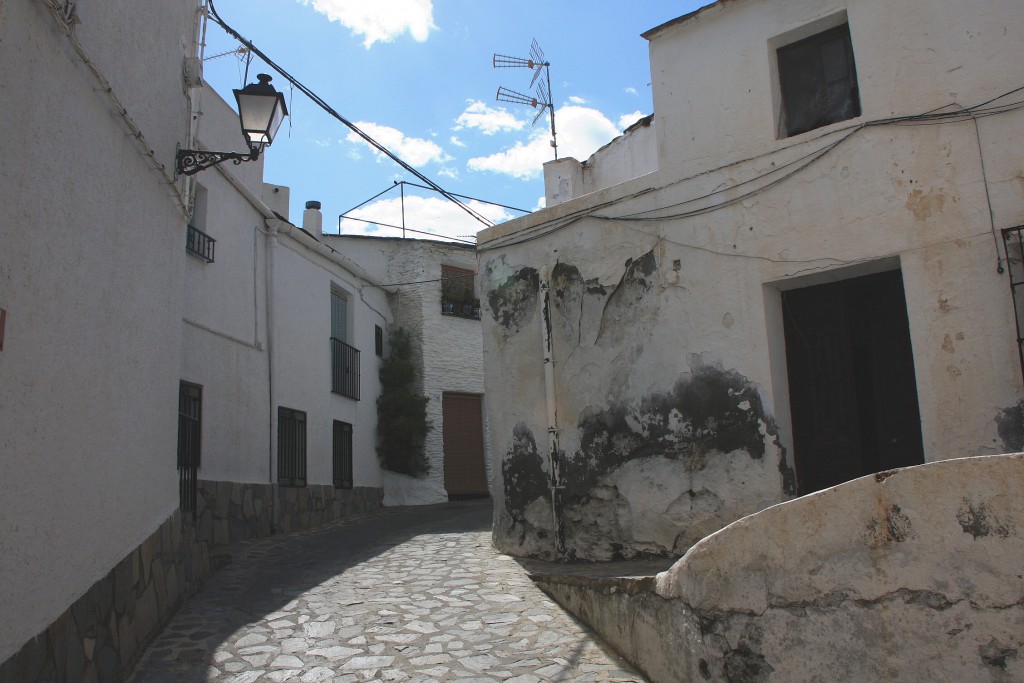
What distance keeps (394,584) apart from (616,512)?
2131 mm

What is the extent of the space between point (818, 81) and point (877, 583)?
490 cm

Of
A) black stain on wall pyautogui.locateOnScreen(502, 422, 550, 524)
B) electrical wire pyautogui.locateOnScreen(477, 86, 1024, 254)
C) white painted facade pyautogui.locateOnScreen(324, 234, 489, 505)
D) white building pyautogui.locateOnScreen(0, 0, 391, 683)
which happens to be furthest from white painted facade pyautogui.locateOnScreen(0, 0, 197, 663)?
white painted facade pyautogui.locateOnScreen(324, 234, 489, 505)

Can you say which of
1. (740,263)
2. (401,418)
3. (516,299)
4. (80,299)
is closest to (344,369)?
(401,418)

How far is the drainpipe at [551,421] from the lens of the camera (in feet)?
26.0

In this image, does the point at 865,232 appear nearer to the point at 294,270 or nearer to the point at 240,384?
the point at 240,384

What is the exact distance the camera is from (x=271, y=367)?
12.0 m

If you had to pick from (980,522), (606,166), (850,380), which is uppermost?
(606,166)

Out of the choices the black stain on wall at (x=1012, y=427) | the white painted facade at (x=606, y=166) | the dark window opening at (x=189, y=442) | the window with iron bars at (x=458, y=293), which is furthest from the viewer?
the window with iron bars at (x=458, y=293)

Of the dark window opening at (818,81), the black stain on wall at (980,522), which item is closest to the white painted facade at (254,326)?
the dark window opening at (818,81)

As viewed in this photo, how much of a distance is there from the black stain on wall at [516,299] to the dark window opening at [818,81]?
2.87 metres

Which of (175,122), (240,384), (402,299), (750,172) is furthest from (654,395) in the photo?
(402,299)

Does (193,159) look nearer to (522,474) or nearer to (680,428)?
(522,474)

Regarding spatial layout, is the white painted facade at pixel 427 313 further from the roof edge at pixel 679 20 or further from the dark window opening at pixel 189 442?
the roof edge at pixel 679 20

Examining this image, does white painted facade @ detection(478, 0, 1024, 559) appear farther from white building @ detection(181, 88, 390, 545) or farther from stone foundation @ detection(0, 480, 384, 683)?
white building @ detection(181, 88, 390, 545)
